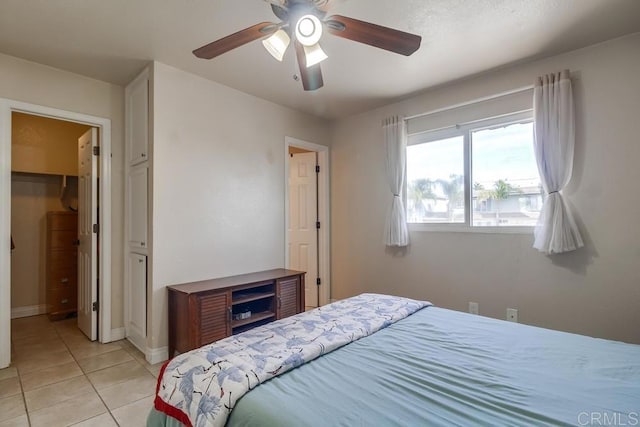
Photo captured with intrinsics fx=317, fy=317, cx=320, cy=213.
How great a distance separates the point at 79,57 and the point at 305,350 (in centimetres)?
292

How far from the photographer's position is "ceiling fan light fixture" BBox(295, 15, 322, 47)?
4.97ft

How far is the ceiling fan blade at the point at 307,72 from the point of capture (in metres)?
1.76

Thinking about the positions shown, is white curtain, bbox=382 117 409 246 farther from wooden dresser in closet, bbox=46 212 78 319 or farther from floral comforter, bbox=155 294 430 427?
wooden dresser in closet, bbox=46 212 78 319

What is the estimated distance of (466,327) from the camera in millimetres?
1672

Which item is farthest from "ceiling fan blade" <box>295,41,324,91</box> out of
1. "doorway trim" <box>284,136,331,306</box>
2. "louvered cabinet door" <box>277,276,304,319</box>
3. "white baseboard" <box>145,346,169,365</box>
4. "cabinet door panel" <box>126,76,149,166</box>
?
"white baseboard" <box>145,346,169,365</box>

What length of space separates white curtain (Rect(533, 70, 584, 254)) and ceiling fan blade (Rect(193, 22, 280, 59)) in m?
2.27

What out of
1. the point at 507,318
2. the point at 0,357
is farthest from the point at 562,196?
the point at 0,357

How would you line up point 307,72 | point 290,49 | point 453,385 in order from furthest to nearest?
point 290,49 < point 307,72 < point 453,385

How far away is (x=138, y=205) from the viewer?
2916 mm

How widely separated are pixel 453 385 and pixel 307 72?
172 cm

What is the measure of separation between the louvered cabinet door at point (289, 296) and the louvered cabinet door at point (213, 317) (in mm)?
575

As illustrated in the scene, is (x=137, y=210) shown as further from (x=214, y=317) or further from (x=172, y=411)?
(x=172, y=411)

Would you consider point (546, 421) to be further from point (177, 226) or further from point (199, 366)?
point (177, 226)

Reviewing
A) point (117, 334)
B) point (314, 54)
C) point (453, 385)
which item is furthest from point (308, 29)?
point (117, 334)
